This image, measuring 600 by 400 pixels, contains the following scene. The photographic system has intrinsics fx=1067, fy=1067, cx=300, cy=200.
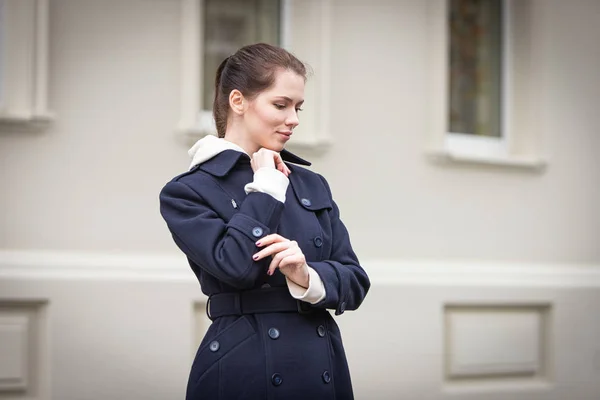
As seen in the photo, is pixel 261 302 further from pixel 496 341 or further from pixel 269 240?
pixel 496 341

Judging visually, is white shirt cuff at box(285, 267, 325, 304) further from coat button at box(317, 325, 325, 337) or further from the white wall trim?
the white wall trim

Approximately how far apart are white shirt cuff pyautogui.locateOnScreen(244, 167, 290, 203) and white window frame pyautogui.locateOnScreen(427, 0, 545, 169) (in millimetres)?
4508

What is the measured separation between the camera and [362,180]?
678 cm

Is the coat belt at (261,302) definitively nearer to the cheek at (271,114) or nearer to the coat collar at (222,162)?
the coat collar at (222,162)

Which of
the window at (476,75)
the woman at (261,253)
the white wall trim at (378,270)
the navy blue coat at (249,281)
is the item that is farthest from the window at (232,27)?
the navy blue coat at (249,281)

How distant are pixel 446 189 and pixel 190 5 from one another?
218 cm

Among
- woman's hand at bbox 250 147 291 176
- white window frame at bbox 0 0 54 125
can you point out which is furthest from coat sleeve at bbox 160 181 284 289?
white window frame at bbox 0 0 54 125

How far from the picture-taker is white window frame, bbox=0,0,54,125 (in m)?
5.62

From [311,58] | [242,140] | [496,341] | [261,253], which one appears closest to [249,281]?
[261,253]

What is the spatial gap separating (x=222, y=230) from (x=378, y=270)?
4.15 m

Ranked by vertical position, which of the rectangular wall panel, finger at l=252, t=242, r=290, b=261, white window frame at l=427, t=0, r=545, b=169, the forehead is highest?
white window frame at l=427, t=0, r=545, b=169

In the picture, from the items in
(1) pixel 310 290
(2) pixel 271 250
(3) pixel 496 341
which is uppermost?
(2) pixel 271 250

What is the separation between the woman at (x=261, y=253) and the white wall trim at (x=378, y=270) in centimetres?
291

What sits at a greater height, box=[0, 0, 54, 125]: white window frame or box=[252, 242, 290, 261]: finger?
box=[0, 0, 54, 125]: white window frame
